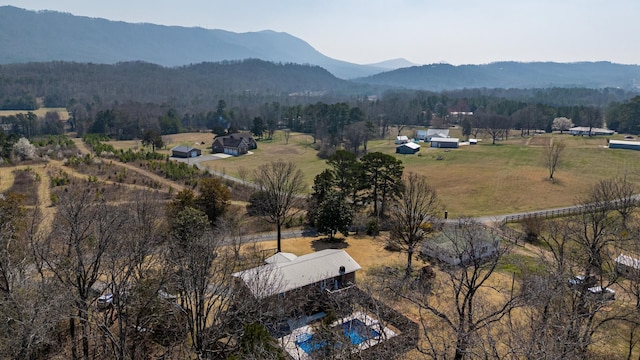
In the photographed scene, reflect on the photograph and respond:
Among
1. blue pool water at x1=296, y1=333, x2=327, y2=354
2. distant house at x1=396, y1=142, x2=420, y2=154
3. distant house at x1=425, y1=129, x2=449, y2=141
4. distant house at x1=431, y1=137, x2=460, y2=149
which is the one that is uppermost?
distant house at x1=425, y1=129, x2=449, y2=141

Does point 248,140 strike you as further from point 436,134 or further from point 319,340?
point 319,340

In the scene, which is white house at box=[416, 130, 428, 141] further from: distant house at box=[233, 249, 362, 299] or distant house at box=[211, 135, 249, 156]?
distant house at box=[233, 249, 362, 299]

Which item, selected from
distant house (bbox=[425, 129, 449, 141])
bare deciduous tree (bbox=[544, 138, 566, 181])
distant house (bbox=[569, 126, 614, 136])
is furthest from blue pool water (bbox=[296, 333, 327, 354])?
distant house (bbox=[569, 126, 614, 136])

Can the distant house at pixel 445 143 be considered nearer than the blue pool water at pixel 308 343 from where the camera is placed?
No

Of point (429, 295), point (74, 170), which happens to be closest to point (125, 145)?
point (74, 170)

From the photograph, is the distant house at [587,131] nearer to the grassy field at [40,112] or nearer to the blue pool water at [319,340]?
the blue pool water at [319,340]

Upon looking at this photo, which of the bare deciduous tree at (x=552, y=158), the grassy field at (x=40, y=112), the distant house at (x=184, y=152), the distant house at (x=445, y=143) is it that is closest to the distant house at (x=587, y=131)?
the bare deciduous tree at (x=552, y=158)

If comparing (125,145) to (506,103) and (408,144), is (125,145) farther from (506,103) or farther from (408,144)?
(506,103)
